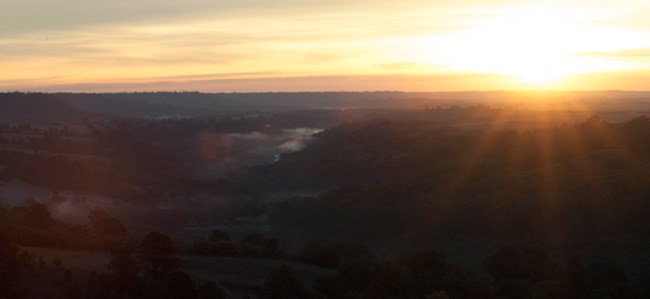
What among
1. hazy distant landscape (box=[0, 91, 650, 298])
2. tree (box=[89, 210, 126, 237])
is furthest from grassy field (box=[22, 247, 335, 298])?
tree (box=[89, 210, 126, 237])

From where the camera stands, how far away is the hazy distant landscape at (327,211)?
2262 centimetres

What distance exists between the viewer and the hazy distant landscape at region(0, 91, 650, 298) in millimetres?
22625

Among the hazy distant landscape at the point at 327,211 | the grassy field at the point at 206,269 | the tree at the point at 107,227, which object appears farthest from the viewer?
the tree at the point at 107,227

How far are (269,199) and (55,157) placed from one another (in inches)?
627

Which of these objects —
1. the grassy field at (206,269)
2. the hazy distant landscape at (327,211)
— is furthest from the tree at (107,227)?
the grassy field at (206,269)

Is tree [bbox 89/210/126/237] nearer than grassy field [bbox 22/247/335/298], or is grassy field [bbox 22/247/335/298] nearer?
A: grassy field [bbox 22/247/335/298]

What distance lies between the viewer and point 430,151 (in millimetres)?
70875

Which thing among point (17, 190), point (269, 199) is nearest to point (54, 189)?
→ point (17, 190)

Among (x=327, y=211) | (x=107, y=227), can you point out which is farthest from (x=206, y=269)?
(x=327, y=211)

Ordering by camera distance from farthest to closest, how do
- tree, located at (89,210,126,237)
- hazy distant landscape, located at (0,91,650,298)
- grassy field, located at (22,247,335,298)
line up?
tree, located at (89,210,126,237), hazy distant landscape, located at (0,91,650,298), grassy field, located at (22,247,335,298)

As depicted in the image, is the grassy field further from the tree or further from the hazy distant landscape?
the tree

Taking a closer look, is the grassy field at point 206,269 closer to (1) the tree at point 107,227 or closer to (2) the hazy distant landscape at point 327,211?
(2) the hazy distant landscape at point 327,211

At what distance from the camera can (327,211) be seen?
50500 millimetres

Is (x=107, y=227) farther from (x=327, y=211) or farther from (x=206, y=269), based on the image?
(x=327, y=211)
